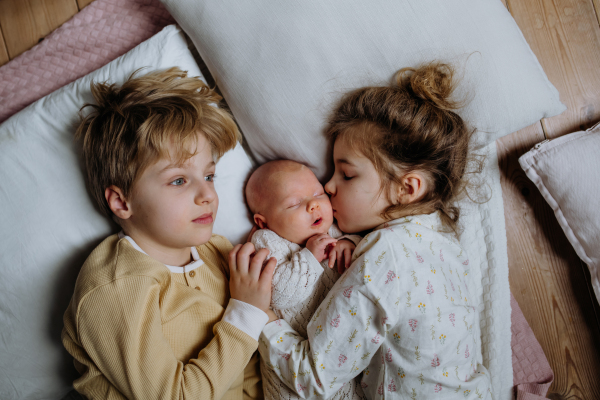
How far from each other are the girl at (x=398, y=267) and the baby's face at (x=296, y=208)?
6 cm

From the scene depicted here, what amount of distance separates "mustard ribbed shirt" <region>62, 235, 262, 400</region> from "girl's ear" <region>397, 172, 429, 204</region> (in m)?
0.61

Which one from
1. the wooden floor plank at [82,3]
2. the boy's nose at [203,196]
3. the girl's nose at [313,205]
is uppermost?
the wooden floor plank at [82,3]

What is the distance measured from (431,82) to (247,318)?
2.80 ft

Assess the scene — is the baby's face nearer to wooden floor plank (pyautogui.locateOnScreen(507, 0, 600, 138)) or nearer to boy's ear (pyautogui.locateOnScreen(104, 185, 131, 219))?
boy's ear (pyautogui.locateOnScreen(104, 185, 131, 219))

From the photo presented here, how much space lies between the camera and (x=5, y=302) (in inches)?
43.1

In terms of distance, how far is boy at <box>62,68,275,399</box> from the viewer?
0.94 meters

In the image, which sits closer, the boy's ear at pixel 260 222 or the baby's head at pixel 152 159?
the baby's head at pixel 152 159

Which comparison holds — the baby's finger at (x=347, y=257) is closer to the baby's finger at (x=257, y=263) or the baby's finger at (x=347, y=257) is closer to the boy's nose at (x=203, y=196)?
the baby's finger at (x=257, y=263)

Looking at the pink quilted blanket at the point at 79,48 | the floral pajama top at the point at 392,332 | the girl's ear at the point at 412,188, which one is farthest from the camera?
the pink quilted blanket at the point at 79,48

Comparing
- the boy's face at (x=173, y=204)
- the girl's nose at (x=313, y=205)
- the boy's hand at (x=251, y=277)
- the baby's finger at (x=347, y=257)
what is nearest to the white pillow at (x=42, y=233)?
the boy's face at (x=173, y=204)

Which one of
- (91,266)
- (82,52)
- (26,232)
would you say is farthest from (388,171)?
(82,52)

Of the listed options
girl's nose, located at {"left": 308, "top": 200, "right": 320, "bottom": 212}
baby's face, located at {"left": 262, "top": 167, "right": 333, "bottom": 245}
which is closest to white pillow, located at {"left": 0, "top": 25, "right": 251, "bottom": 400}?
baby's face, located at {"left": 262, "top": 167, "right": 333, "bottom": 245}

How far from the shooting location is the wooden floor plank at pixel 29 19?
1.51 m

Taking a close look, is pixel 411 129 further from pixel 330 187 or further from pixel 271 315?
pixel 271 315
